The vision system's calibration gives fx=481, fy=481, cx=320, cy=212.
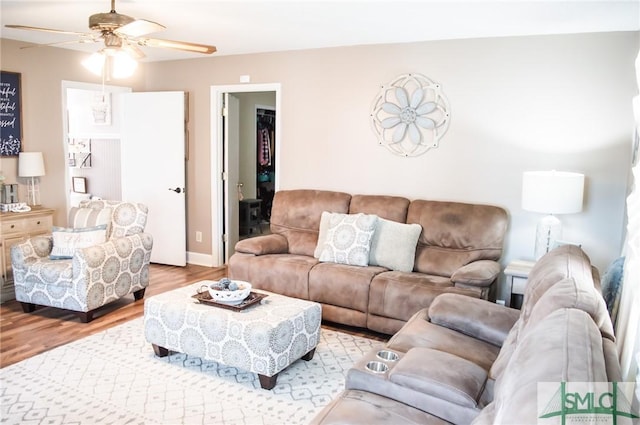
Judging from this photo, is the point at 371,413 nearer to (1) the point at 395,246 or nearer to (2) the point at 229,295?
(2) the point at 229,295

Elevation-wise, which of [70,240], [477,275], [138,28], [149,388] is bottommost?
[149,388]

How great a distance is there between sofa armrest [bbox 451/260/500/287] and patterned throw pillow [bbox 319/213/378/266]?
0.81 m

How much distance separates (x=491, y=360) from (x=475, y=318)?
0.32m

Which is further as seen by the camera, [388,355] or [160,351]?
[160,351]

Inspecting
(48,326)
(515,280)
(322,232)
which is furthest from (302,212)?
(48,326)

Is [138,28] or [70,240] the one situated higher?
[138,28]

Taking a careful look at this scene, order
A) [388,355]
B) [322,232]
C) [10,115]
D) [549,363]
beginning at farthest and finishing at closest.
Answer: [10,115], [322,232], [388,355], [549,363]

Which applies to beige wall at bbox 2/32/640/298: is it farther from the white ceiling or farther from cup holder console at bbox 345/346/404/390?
cup holder console at bbox 345/346/404/390

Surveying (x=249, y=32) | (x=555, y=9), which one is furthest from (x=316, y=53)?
(x=555, y=9)

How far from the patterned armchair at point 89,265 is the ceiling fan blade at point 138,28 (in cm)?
175

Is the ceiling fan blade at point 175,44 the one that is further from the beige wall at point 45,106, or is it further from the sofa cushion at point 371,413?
the sofa cushion at point 371,413

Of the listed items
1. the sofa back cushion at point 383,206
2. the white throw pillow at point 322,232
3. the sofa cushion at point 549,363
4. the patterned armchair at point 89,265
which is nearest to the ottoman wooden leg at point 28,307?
the patterned armchair at point 89,265

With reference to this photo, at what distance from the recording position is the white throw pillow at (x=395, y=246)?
3.99m

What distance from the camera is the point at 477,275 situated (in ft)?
11.2
